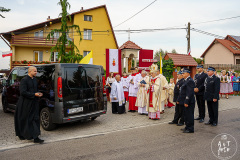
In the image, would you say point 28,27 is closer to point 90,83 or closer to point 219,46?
point 90,83

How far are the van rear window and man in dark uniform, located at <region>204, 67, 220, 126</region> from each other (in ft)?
12.8

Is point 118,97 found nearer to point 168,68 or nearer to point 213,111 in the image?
point 213,111

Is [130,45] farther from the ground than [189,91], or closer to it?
farther from the ground

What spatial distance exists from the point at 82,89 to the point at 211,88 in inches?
177

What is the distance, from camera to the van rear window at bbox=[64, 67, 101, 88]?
251 inches

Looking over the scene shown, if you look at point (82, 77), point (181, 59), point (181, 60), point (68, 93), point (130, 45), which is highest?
point (130, 45)

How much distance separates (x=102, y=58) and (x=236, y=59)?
2943cm

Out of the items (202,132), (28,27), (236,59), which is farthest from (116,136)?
(236,59)

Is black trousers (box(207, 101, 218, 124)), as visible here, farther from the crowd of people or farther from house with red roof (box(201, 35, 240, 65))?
house with red roof (box(201, 35, 240, 65))

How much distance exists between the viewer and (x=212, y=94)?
735cm

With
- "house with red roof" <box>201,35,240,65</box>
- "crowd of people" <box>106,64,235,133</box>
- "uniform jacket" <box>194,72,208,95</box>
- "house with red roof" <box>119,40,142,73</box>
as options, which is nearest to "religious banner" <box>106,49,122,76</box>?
"crowd of people" <box>106,64,235,133</box>

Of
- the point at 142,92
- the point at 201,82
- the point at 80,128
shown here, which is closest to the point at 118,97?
the point at 142,92

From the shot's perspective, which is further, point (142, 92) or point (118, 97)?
point (118, 97)

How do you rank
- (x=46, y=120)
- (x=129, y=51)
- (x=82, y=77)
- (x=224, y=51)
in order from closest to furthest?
(x=46, y=120) < (x=82, y=77) < (x=129, y=51) < (x=224, y=51)
